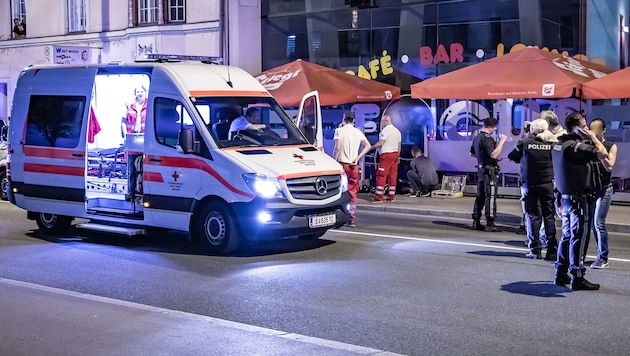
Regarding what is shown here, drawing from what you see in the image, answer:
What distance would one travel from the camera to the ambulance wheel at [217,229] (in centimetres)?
1178

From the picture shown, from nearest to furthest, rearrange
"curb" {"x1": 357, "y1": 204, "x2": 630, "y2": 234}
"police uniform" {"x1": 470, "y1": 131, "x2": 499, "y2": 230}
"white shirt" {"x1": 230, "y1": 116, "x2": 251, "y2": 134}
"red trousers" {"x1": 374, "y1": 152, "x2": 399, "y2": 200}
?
"white shirt" {"x1": 230, "y1": 116, "x2": 251, "y2": 134}, "police uniform" {"x1": 470, "y1": 131, "x2": 499, "y2": 230}, "curb" {"x1": 357, "y1": 204, "x2": 630, "y2": 234}, "red trousers" {"x1": 374, "y1": 152, "x2": 399, "y2": 200}

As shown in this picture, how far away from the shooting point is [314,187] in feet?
39.1

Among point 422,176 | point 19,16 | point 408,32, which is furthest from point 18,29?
point 422,176

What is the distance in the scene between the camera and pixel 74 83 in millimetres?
13609

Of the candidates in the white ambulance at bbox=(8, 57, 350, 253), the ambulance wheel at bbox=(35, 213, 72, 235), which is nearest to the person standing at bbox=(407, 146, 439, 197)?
the white ambulance at bbox=(8, 57, 350, 253)

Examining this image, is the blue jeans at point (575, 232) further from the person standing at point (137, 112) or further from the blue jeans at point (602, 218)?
the person standing at point (137, 112)

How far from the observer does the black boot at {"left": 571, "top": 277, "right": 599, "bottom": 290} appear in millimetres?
9555

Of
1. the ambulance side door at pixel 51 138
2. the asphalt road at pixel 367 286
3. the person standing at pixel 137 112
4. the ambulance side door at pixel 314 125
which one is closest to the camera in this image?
the asphalt road at pixel 367 286

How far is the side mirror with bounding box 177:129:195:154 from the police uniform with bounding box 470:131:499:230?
477 cm

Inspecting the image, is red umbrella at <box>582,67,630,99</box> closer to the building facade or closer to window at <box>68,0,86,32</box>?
the building facade

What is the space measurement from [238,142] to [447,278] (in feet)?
11.5

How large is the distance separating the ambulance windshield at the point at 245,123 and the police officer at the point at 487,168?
118 inches

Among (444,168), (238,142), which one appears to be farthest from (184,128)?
(444,168)

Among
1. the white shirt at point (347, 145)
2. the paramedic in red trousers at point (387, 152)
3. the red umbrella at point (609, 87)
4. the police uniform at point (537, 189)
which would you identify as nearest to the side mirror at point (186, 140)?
the white shirt at point (347, 145)
